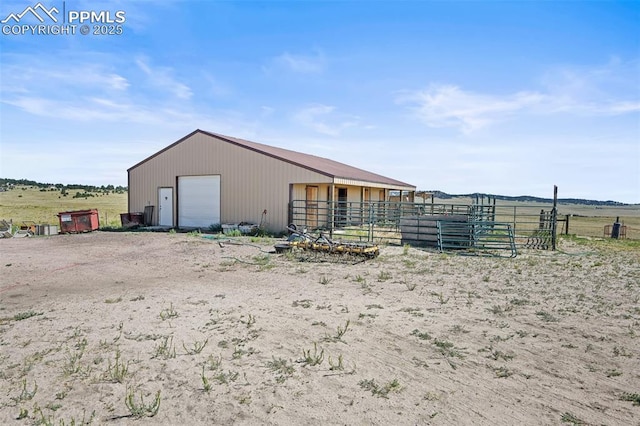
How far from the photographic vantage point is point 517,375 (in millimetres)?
4195

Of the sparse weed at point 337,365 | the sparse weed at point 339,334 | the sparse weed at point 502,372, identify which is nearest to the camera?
the sparse weed at point 502,372

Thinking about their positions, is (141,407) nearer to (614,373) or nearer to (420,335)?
(420,335)

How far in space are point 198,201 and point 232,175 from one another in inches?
98.6

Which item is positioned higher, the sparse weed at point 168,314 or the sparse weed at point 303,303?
the sparse weed at point 303,303

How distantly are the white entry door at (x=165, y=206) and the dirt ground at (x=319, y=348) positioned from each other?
40.2 feet

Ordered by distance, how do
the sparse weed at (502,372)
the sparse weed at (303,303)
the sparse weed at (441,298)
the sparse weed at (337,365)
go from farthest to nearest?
1. the sparse weed at (441,298)
2. the sparse weed at (303,303)
3. the sparse weed at (337,365)
4. the sparse weed at (502,372)

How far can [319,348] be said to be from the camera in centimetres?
484

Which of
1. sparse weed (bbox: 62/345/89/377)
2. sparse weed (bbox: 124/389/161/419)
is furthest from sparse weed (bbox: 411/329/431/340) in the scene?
sparse weed (bbox: 62/345/89/377)

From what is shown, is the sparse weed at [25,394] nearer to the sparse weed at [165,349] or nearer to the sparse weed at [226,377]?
the sparse weed at [165,349]

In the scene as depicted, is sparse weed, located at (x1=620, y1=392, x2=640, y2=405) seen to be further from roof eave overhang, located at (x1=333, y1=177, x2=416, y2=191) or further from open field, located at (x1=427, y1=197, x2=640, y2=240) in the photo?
roof eave overhang, located at (x1=333, y1=177, x2=416, y2=191)

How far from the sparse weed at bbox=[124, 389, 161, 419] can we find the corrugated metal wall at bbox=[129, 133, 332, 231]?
14096 mm

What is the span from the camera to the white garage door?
20.2 m

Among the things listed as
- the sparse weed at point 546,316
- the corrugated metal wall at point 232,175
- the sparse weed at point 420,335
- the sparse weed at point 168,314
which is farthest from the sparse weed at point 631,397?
the corrugated metal wall at point 232,175

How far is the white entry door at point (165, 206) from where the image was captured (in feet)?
70.5
